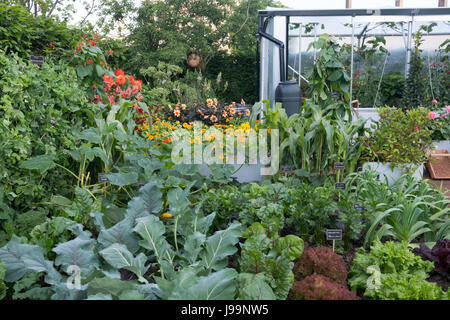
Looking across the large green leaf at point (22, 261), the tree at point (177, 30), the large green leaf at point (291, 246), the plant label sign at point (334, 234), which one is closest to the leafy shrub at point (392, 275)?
the plant label sign at point (334, 234)

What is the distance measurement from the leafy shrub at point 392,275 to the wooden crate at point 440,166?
2.51m

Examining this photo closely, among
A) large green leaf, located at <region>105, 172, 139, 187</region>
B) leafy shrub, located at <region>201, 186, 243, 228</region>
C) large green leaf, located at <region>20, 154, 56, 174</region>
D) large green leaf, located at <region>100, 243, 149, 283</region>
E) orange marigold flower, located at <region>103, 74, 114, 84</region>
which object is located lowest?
large green leaf, located at <region>100, 243, 149, 283</region>

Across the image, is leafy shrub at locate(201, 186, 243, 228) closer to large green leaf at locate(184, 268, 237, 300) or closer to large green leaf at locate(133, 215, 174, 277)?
large green leaf at locate(133, 215, 174, 277)

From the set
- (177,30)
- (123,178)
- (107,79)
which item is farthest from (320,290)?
(177,30)

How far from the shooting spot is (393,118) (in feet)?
12.2

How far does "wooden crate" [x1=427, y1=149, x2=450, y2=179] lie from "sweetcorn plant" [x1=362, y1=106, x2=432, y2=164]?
1.88 feet

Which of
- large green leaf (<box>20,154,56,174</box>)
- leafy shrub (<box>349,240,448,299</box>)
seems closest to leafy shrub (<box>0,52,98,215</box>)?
large green leaf (<box>20,154,56,174</box>)

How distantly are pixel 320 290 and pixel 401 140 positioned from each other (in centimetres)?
238

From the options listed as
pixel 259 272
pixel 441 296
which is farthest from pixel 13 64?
pixel 441 296

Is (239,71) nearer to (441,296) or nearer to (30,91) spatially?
(30,91)

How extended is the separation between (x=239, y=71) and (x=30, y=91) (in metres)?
8.83

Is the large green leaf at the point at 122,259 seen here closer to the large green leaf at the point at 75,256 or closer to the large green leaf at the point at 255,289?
the large green leaf at the point at 75,256

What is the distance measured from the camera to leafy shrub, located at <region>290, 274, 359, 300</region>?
164cm

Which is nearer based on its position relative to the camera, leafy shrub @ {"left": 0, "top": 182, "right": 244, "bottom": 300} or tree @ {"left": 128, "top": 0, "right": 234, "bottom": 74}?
leafy shrub @ {"left": 0, "top": 182, "right": 244, "bottom": 300}
